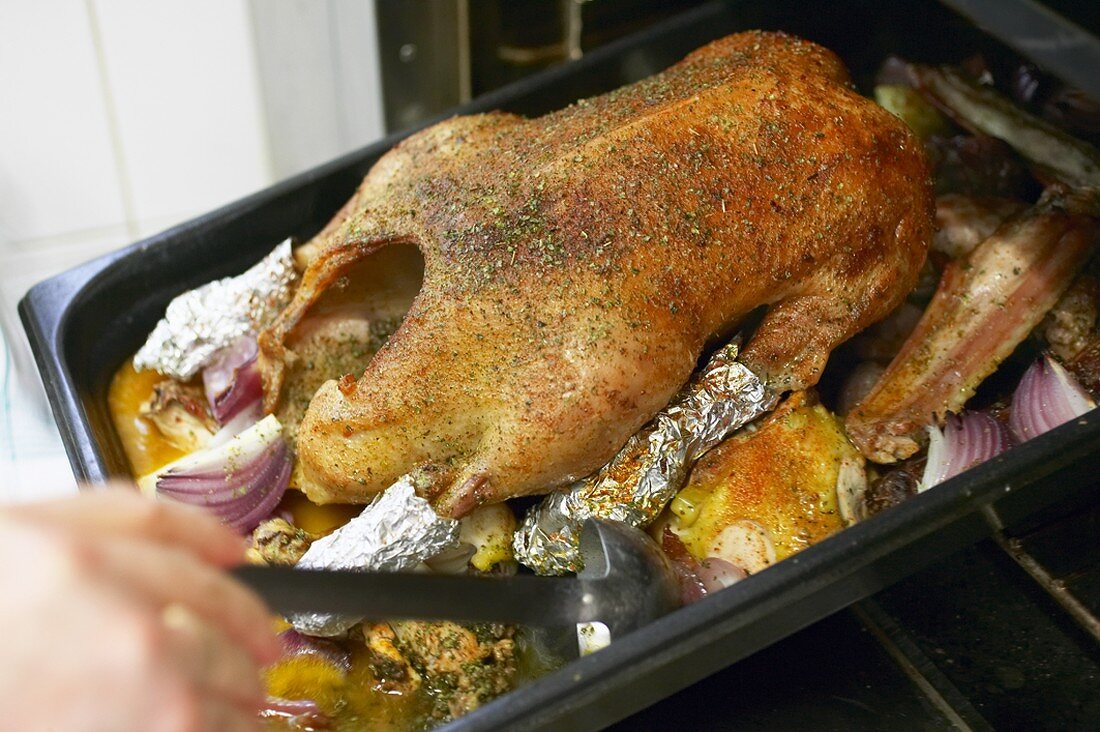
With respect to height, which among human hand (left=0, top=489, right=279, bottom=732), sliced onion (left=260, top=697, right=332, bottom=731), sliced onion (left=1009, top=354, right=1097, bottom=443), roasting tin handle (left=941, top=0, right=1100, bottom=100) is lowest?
sliced onion (left=260, top=697, right=332, bottom=731)

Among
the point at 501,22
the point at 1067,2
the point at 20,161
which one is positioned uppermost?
the point at 1067,2

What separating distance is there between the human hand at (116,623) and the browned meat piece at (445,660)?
1.89 feet

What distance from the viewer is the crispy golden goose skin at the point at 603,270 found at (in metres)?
1.18

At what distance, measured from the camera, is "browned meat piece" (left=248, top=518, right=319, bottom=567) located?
125 centimetres

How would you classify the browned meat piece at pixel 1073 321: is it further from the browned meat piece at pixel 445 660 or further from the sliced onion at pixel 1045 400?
the browned meat piece at pixel 445 660

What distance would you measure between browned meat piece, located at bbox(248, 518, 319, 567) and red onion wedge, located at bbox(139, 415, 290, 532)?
0.17 ft

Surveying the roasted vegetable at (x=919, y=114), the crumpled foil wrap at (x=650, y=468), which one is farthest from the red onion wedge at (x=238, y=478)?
the roasted vegetable at (x=919, y=114)

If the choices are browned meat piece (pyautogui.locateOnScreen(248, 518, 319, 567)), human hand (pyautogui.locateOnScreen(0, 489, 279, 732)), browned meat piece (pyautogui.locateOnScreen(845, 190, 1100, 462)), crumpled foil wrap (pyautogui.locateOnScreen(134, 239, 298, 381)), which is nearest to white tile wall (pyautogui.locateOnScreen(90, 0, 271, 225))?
crumpled foil wrap (pyautogui.locateOnScreen(134, 239, 298, 381))

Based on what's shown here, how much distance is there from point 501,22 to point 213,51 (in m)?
0.62

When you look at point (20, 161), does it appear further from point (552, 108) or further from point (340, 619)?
point (340, 619)

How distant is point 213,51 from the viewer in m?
2.20

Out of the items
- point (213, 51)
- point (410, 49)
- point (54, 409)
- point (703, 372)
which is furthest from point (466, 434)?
point (213, 51)

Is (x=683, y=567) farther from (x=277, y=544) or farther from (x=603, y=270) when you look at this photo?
(x=277, y=544)

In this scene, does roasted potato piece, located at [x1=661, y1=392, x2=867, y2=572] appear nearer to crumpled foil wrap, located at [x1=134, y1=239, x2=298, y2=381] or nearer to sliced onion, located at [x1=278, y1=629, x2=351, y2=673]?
sliced onion, located at [x1=278, y1=629, x2=351, y2=673]
